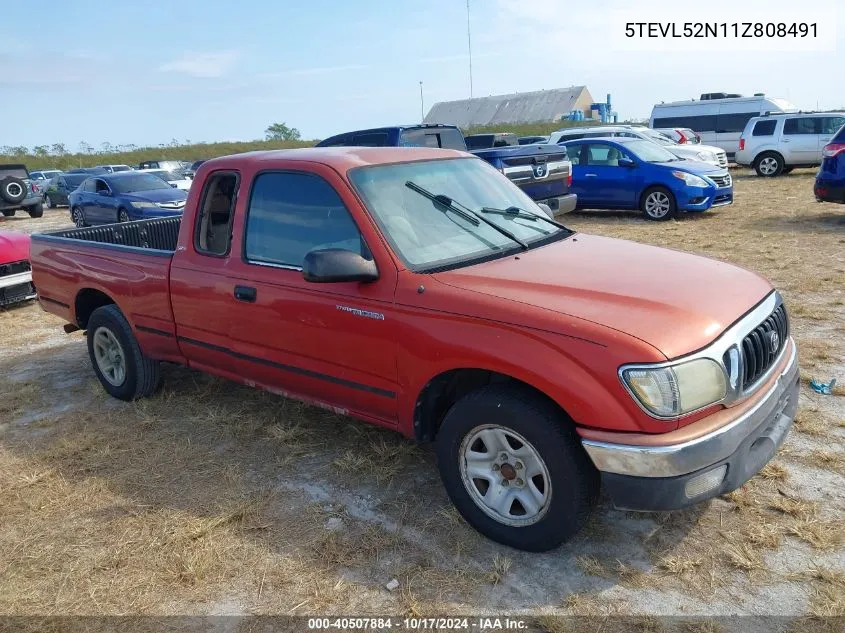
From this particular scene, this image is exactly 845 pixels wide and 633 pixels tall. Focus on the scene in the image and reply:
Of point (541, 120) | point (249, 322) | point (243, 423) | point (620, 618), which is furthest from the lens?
point (541, 120)

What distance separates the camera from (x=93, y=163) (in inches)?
1885

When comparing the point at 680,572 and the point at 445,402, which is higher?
the point at 445,402

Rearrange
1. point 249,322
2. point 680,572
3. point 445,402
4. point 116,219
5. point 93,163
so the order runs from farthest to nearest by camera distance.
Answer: point 93,163 → point 116,219 → point 249,322 → point 445,402 → point 680,572

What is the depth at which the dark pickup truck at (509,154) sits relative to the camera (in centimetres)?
1123

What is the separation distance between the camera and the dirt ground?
117 inches

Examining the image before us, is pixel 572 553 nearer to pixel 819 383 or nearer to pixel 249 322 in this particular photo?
pixel 249 322

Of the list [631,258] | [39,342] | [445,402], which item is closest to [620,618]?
[445,402]

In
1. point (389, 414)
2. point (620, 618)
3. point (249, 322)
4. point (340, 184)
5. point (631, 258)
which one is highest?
point (340, 184)

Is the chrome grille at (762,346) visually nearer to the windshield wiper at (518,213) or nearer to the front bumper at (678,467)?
the front bumper at (678,467)

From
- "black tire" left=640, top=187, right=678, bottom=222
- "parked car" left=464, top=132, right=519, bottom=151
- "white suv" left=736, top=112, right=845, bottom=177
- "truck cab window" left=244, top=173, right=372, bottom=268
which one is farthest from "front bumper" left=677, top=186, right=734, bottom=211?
"truck cab window" left=244, top=173, right=372, bottom=268

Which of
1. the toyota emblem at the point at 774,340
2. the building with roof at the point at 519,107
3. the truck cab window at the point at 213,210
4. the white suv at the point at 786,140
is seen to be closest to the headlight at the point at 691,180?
the white suv at the point at 786,140

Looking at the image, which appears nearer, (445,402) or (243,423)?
(445,402)

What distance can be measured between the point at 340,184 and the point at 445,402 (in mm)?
1270

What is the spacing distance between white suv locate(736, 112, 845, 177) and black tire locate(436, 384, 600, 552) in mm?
20314
